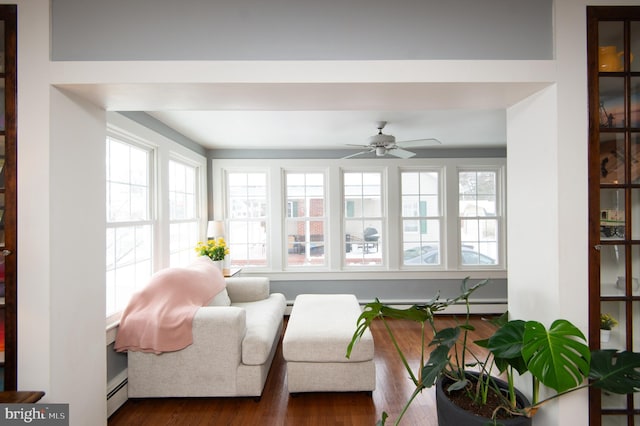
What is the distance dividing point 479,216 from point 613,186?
344 cm

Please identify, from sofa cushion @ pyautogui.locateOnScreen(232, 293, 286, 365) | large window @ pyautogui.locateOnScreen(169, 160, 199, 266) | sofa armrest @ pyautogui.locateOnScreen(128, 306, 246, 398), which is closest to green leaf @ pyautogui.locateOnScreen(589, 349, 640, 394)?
sofa cushion @ pyautogui.locateOnScreen(232, 293, 286, 365)

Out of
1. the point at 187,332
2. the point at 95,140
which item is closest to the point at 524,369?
the point at 187,332

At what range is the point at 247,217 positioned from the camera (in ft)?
15.1

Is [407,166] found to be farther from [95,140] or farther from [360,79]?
[95,140]

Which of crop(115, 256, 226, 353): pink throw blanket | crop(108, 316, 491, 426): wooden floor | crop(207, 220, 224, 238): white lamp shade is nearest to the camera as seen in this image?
crop(108, 316, 491, 426): wooden floor

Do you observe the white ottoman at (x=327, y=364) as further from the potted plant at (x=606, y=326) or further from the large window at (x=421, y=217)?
the large window at (x=421, y=217)

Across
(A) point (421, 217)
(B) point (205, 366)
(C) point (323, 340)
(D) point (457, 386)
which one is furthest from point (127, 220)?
(A) point (421, 217)

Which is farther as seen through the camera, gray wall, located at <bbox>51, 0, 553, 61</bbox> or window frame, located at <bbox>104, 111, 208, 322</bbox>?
window frame, located at <bbox>104, 111, 208, 322</bbox>

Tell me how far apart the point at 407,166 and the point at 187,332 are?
3.70 m

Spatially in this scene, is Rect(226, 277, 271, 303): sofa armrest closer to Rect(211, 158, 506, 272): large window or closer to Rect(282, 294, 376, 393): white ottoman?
Rect(211, 158, 506, 272): large window

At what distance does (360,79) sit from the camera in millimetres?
1335

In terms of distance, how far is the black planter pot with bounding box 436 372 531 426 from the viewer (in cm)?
126

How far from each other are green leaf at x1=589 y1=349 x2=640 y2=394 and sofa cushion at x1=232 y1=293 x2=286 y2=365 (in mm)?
1982

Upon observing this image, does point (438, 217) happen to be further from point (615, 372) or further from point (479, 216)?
point (615, 372)
